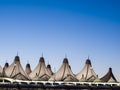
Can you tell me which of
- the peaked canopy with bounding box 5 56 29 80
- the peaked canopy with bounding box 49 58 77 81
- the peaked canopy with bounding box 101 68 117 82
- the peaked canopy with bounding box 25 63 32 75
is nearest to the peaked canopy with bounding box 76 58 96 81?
the peaked canopy with bounding box 49 58 77 81

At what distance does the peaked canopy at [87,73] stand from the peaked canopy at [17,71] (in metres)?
17.3

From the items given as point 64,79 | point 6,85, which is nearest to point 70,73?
point 64,79

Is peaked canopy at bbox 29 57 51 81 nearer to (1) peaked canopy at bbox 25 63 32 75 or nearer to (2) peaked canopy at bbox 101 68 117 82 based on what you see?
(1) peaked canopy at bbox 25 63 32 75

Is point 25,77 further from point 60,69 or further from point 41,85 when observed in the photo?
point 41,85

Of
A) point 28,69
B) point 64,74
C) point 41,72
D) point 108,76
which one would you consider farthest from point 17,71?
point 108,76

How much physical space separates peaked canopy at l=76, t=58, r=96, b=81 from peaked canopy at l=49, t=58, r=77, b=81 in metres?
4.37

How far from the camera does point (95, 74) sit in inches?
2904

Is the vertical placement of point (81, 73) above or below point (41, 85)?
above

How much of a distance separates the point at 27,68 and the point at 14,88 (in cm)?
3557

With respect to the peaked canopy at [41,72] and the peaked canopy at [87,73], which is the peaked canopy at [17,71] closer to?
the peaked canopy at [41,72]

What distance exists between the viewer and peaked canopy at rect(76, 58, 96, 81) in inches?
2834

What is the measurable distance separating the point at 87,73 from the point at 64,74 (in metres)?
8.16

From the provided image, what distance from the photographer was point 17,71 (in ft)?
226

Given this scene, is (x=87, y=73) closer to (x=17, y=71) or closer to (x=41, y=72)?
(x=41, y=72)
